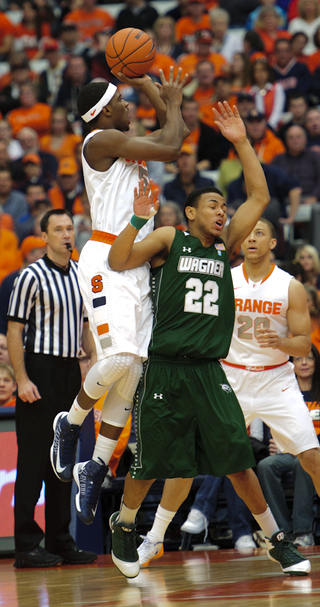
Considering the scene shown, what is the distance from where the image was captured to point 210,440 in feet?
14.9

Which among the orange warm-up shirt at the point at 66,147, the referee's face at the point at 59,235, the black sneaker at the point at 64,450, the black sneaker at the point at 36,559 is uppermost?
the orange warm-up shirt at the point at 66,147

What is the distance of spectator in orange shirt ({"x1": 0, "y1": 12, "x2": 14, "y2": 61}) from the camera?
16.0 meters

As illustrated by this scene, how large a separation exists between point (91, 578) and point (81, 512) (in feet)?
2.19

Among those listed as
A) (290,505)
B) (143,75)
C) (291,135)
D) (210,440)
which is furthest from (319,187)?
(210,440)

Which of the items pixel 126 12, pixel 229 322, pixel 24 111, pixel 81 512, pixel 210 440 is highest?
pixel 126 12

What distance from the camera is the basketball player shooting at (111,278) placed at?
A: 454 centimetres

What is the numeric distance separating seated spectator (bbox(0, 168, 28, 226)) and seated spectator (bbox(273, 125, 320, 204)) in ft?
11.6

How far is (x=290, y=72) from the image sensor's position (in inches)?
485

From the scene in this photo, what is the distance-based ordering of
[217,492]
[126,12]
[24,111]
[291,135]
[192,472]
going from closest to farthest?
[192,472] < [217,492] < [291,135] < [24,111] < [126,12]

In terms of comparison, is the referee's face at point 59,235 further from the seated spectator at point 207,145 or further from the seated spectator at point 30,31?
the seated spectator at point 30,31

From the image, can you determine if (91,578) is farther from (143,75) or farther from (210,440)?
(143,75)

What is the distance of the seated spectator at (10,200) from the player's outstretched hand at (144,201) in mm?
7109

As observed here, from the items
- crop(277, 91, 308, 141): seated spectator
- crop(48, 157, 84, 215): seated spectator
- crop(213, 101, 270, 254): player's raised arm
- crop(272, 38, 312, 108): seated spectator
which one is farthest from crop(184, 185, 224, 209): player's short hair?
crop(272, 38, 312, 108): seated spectator

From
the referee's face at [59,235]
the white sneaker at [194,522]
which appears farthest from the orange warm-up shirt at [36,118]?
the white sneaker at [194,522]
